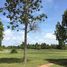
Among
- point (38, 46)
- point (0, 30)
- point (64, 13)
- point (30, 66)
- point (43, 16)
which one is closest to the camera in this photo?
point (30, 66)

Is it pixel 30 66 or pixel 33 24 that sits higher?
pixel 33 24

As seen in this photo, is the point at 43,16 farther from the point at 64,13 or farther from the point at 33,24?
the point at 64,13

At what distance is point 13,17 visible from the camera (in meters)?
36.8

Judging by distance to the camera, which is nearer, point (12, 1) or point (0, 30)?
point (12, 1)

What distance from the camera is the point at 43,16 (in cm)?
3672

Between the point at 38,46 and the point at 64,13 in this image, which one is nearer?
the point at 64,13

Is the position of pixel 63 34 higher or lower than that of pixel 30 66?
higher

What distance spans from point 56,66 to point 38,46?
74.9 metres

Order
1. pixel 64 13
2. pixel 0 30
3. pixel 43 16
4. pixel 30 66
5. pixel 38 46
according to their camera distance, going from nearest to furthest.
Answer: pixel 30 66
pixel 43 16
pixel 64 13
pixel 0 30
pixel 38 46

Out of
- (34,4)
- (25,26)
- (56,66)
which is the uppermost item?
(34,4)

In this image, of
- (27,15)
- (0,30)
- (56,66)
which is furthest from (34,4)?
(0,30)

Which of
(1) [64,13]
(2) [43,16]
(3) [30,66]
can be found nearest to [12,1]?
(2) [43,16]

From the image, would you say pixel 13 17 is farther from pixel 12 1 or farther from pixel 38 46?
pixel 38 46

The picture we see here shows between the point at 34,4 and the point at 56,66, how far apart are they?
8447 millimetres
